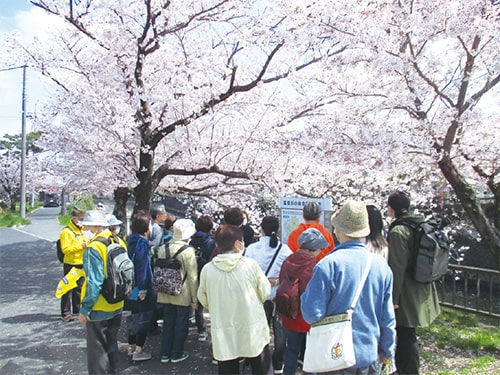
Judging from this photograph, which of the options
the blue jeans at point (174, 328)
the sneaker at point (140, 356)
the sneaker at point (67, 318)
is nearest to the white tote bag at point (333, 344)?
the blue jeans at point (174, 328)

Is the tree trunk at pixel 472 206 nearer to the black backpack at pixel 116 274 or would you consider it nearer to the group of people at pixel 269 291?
the group of people at pixel 269 291

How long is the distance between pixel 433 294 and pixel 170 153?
5.63 meters

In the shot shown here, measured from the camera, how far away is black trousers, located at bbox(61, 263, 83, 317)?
5.76 meters

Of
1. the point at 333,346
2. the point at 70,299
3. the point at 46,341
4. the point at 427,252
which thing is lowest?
the point at 46,341

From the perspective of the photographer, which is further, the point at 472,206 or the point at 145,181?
the point at 145,181

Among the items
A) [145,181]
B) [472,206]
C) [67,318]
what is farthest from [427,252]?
[145,181]

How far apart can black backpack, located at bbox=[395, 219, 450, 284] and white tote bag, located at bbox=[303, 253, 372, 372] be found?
1.21 m

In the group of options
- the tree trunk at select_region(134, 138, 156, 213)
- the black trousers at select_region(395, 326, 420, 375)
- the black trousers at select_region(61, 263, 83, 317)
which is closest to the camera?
the black trousers at select_region(395, 326, 420, 375)

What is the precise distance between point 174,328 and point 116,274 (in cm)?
114

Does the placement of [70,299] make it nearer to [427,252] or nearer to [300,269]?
[300,269]

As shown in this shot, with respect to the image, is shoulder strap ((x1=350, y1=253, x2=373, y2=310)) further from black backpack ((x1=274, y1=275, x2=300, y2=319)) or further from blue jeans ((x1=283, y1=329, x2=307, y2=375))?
blue jeans ((x1=283, y1=329, x2=307, y2=375))

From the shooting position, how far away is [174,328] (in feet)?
14.0

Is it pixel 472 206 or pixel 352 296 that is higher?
pixel 472 206

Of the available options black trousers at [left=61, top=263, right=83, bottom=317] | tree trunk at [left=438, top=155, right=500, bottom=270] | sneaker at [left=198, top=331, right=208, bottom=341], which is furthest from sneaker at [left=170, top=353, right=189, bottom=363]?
tree trunk at [left=438, top=155, right=500, bottom=270]
